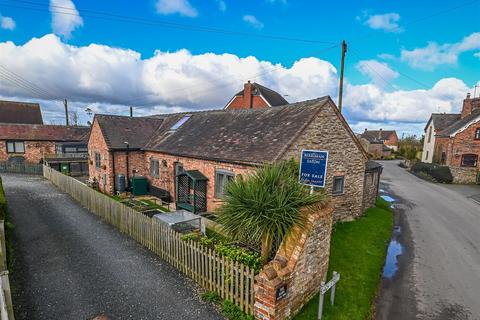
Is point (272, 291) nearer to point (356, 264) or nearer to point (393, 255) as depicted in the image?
point (356, 264)

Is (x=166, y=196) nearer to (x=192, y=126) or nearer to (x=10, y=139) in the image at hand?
(x=192, y=126)

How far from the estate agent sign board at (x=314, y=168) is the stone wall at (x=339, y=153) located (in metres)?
2.69

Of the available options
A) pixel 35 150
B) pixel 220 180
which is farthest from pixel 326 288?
pixel 35 150

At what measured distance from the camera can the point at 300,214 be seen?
656 cm

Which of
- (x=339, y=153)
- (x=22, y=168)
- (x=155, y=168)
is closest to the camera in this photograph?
(x=339, y=153)

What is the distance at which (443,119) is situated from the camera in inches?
1593

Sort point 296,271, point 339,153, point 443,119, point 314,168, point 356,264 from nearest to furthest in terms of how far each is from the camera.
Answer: point 296,271 < point 314,168 < point 356,264 < point 339,153 < point 443,119

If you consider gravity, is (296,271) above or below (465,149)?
below

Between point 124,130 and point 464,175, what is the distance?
35.6 meters

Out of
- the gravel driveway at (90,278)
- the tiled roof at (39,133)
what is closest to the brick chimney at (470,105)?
the gravel driveway at (90,278)

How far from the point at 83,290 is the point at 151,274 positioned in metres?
1.80

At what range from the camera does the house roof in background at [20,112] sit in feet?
128

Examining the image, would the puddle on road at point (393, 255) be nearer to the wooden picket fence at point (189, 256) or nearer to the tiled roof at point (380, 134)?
the wooden picket fence at point (189, 256)

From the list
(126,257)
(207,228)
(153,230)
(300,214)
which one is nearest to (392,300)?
(300,214)
